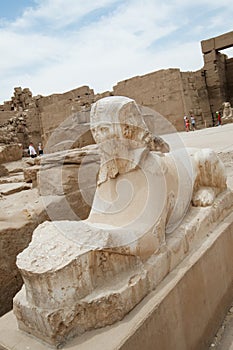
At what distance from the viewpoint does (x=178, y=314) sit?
1.60 meters

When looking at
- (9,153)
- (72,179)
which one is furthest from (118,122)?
(9,153)

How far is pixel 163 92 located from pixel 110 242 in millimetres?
13795

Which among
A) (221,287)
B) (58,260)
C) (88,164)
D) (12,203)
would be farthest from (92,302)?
(88,164)

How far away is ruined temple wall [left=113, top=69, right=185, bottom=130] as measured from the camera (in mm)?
13914

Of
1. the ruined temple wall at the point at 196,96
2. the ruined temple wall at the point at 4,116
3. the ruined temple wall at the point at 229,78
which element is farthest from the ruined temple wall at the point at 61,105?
the ruined temple wall at the point at 229,78

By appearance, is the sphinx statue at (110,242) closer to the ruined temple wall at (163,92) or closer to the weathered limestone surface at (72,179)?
the weathered limestone surface at (72,179)

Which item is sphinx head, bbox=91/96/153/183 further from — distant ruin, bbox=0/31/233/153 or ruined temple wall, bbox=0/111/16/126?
ruined temple wall, bbox=0/111/16/126

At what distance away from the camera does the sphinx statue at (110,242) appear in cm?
127

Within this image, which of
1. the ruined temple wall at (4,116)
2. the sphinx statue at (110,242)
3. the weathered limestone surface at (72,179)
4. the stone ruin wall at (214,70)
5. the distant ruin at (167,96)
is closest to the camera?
the sphinx statue at (110,242)

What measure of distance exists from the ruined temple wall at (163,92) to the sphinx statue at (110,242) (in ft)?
41.5

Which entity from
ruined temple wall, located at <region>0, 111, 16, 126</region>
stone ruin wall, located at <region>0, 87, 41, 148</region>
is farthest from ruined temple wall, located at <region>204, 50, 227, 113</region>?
ruined temple wall, located at <region>0, 111, 16, 126</region>

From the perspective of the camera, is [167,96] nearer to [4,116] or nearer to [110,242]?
[4,116]

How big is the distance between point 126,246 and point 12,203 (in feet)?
6.67

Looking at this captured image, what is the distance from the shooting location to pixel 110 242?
1.39m
